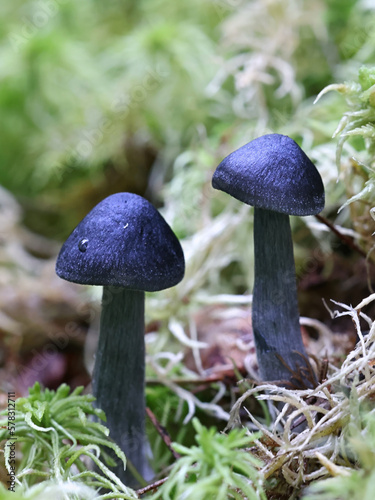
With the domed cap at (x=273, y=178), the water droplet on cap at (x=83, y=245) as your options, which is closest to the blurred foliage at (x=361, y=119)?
the domed cap at (x=273, y=178)

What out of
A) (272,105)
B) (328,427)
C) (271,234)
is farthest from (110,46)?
(328,427)

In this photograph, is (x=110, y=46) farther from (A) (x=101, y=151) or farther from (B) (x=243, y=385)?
(B) (x=243, y=385)

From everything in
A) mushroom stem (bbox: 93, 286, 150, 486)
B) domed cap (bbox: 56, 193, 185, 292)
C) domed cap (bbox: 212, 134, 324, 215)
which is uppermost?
domed cap (bbox: 212, 134, 324, 215)

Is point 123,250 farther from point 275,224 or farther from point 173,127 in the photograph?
point 173,127

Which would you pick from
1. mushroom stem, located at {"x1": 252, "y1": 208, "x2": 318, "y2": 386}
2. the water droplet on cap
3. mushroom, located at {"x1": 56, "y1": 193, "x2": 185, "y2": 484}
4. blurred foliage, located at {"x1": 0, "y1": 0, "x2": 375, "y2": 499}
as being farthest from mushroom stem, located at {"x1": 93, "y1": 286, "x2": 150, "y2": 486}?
mushroom stem, located at {"x1": 252, "y1": 208, "x2": 318, "y2": 386}

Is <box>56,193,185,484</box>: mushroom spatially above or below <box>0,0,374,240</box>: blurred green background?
below

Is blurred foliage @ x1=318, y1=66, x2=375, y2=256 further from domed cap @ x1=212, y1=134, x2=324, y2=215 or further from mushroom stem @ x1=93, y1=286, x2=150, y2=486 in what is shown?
mushroom stem @ x1=93, y1=286, x2=150, y2=486

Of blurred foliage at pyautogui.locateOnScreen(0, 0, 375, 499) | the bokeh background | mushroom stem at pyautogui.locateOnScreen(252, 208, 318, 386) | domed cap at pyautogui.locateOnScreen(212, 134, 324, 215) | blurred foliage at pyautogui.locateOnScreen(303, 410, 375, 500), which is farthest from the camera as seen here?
the bokeh background

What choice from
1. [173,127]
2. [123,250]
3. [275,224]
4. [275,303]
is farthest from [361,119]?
[173,127]
